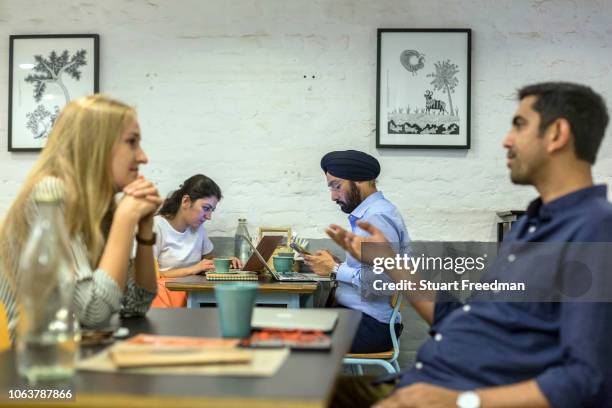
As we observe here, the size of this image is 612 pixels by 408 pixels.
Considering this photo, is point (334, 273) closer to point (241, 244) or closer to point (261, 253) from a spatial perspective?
point (261, 253)

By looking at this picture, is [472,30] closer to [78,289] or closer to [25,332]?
[78,289]

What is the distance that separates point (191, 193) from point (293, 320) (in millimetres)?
2898

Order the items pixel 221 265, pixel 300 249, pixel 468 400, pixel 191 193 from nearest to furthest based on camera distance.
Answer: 1. pixel 468 400
2. pixel 221 265
3. pixel 300 249
4. pixel 191 193

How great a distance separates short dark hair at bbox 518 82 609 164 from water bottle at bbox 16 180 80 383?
1.13m

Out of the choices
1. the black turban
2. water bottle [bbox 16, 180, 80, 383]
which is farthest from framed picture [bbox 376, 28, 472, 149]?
water bottle [bbox 16, 180, 80, 383]

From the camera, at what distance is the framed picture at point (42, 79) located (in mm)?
4762

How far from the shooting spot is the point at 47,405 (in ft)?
3.12

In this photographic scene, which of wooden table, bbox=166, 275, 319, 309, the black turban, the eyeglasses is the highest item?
the black turban

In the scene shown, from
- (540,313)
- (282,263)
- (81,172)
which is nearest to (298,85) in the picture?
(282,263)

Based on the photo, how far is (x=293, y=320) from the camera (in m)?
1.55

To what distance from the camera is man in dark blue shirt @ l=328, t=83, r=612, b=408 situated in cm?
133

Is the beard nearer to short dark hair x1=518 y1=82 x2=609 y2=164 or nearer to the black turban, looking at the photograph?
the black turban

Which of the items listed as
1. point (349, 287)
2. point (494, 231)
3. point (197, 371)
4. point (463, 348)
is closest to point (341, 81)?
point (494, 231)

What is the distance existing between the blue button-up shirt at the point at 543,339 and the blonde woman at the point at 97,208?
0.70m
